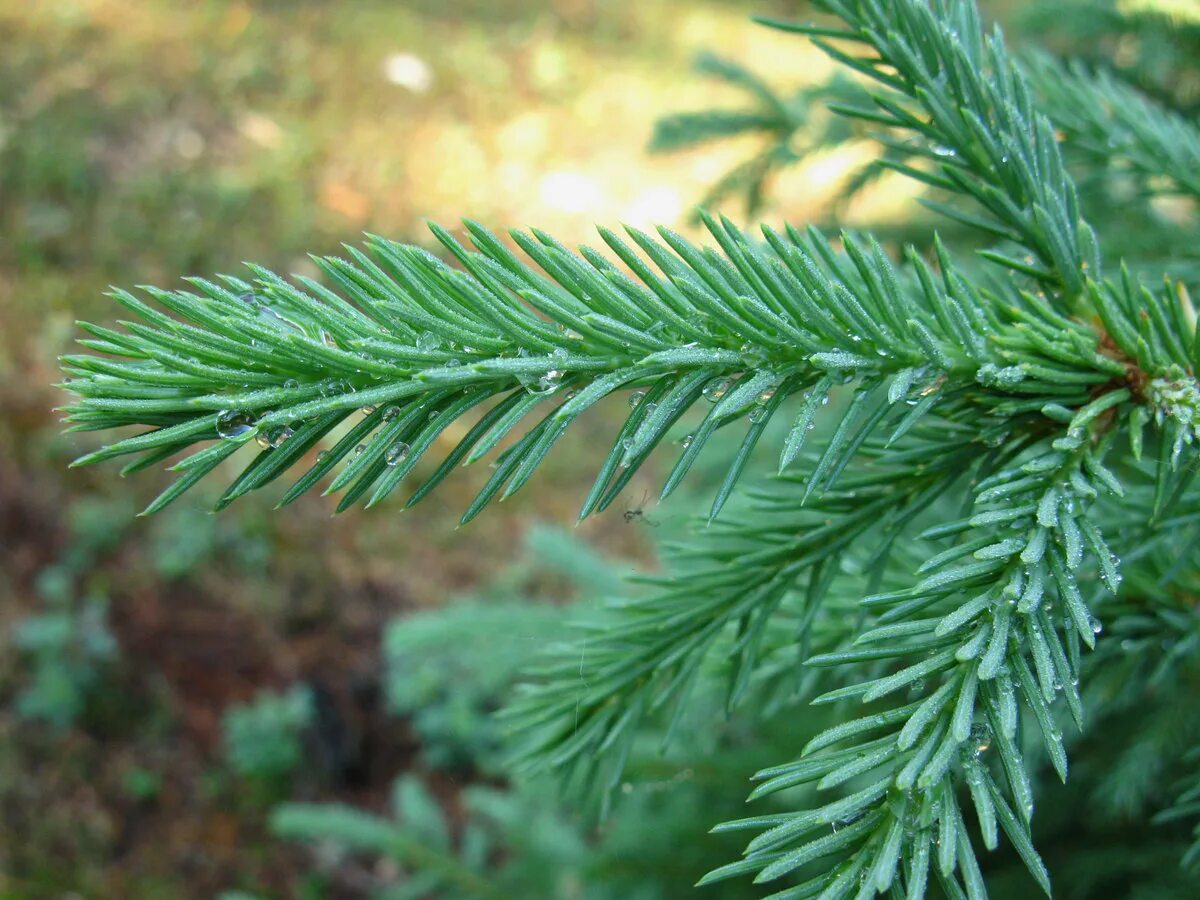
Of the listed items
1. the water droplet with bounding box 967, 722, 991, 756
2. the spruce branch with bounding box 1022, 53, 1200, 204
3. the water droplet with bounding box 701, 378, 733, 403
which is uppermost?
the spruce branch with bounding box 1022, 53, 1200, 204

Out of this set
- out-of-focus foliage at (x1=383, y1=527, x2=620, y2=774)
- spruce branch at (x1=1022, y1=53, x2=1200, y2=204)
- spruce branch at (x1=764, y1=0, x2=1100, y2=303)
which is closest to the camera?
spruce branch at (x1=764, y1=0, x2=1100, y2=303)

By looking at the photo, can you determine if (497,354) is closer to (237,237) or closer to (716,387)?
(716,387)

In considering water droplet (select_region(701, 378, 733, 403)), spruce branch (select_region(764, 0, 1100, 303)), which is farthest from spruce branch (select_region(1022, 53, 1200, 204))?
water droplet (select_region(701, 378, 733, 403))

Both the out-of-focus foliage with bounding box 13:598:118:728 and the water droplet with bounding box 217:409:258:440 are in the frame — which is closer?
the water droplet with bounding box 217:409:258:440

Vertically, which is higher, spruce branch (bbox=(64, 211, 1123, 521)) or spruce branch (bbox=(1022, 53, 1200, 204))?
spruce branch (bbox=(1022, 53, 1200, 204))

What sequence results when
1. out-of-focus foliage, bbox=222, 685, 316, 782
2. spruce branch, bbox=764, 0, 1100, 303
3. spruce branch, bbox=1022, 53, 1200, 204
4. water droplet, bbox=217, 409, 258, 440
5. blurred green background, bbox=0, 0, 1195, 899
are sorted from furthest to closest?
out-of-focus foliage, bbox=222, 685, 316, 782 → blurred green background, bbox=0, 0, 1195, 899 → spruce branch, bbox=1022, 53, 1200, 204 → spruce branch, bbox=764, 0, 1100, 303 → water droplet, bbox=217, 409, 258, 440

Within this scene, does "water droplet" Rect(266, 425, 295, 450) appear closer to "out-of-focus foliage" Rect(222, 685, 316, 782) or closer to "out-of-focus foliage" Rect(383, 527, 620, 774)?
"out-of-focus foliage" Rect(383, 527, 620, 774)
